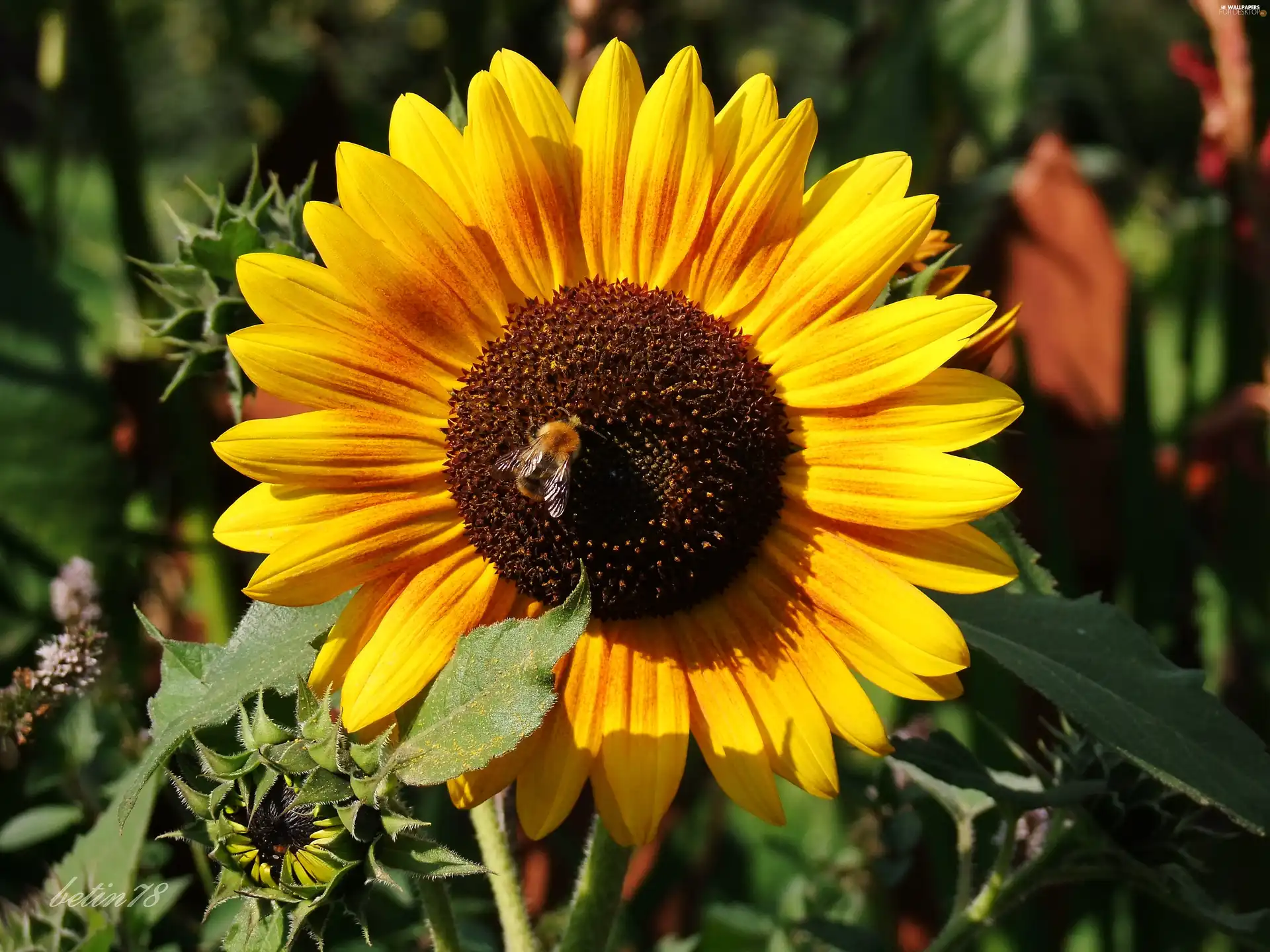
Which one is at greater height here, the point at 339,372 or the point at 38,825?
the point at 339,372

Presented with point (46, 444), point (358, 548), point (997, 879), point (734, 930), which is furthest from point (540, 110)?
point (46, 444)

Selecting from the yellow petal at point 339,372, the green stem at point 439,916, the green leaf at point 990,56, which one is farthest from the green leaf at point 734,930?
the green leaf at point 990,56

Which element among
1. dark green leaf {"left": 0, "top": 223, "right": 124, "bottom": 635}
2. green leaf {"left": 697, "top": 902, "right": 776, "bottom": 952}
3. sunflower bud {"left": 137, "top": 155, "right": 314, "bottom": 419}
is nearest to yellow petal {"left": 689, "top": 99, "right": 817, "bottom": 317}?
sunflower bud {"left": 137, "top": 155, "right": 314, "bottom": 419}

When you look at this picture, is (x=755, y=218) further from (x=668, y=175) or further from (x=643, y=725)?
(x=643, y=725)

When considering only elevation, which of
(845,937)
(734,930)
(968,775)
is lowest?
(734,930)

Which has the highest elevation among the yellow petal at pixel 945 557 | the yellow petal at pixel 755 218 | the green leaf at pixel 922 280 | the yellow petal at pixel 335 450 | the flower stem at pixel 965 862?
the yellow petal at pixel 755 218

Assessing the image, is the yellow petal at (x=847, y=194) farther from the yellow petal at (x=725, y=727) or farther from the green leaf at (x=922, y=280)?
the yellow petal at (x=725, y=727)

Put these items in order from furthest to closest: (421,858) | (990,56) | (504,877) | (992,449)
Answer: (990,56) → (992,449) → (504,877) → (421,858)

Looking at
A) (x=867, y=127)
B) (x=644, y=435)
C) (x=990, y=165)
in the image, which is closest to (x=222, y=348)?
(x=644, y=435)
